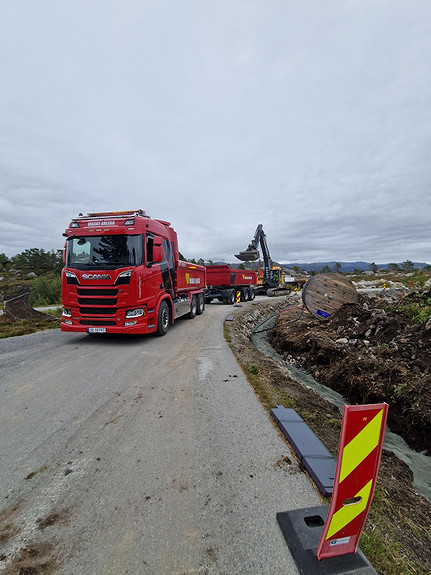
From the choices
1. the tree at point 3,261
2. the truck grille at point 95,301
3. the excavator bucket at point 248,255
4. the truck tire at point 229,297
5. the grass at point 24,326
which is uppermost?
the tree at point 3,261

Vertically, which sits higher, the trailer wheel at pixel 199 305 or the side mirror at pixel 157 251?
the side mirror at pixel 157 251

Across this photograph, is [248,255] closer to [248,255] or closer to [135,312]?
[248,255]

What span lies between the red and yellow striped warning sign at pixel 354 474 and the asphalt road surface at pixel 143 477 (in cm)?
39

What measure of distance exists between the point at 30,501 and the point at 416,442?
471 centimetres

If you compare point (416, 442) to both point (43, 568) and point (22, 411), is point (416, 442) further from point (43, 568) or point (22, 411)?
Answer: point (22, 411)

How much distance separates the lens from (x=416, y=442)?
12.4ft

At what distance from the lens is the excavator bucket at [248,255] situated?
21.8m

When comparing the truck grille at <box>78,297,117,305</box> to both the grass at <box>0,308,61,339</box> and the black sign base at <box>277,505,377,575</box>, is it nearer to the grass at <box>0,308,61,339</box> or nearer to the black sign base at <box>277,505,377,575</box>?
the grass at <box>0,308,61,339</box>

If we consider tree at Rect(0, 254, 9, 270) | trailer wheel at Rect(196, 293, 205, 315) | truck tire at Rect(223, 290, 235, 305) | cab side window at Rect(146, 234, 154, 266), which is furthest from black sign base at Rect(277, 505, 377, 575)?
tree at Rect(0, 254, 9, 270)

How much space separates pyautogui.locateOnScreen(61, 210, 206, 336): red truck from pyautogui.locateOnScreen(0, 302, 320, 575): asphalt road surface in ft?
7.82

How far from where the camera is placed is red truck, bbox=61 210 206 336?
264 inches

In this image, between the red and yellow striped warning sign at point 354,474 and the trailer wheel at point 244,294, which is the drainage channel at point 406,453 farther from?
the trailer wheel at point 244,294

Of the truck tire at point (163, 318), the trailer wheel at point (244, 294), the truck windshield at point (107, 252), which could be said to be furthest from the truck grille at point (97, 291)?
the trailer wheel at point (244, 294)

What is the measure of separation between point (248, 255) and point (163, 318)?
48.5 feet
